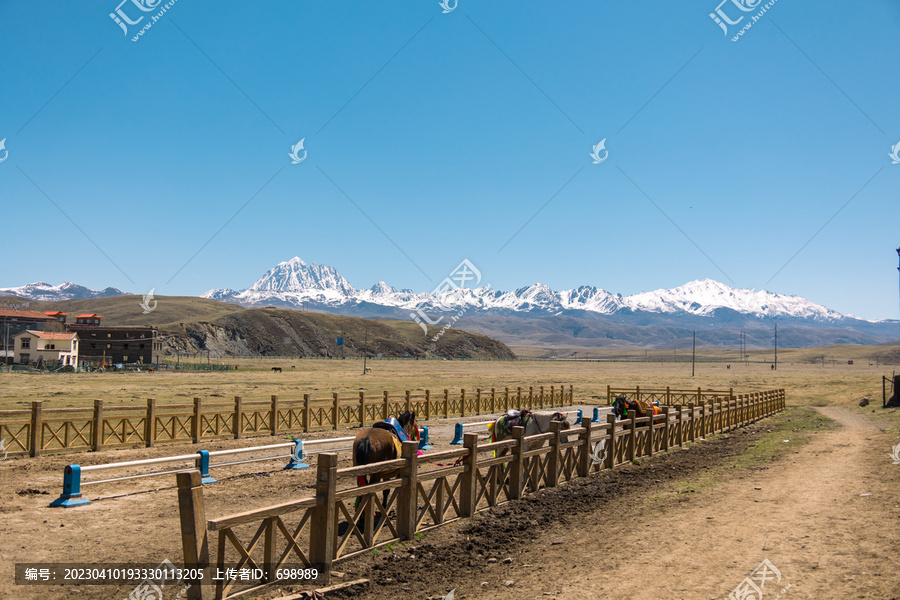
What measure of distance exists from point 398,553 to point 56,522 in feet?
20.0

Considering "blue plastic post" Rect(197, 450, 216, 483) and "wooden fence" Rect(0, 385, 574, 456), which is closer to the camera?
"blue plastic post" Rect(197, 450, 216, 483)

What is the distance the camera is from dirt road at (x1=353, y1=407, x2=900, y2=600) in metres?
7.07

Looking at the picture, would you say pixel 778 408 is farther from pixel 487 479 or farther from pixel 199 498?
pixel 199 498

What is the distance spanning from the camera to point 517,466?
1125 centimetres

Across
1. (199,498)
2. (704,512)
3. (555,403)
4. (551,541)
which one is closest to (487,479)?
(551,541)

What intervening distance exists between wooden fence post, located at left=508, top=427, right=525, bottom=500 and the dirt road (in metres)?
0.49

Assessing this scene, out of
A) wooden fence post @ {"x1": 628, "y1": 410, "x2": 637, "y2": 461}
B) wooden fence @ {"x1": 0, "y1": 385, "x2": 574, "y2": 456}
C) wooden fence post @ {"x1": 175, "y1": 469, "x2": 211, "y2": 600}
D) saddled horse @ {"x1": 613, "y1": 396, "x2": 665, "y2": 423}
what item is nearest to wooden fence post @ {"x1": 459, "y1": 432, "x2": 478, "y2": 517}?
wooden fence post @ {"x1": 175, "y1": 469, "x2": 211, "y2": 600}

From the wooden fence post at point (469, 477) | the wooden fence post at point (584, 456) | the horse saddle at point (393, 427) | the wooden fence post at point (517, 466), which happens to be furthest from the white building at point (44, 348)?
the wooden fence post at point (469, 477)

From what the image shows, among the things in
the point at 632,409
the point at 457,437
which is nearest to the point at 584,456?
the point at 632,409

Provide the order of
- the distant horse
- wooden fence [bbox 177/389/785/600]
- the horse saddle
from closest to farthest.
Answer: wooden fence [bbox 177/389/785/600], the distant horse, the horse saddle

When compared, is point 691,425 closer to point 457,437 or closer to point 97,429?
point 457,437

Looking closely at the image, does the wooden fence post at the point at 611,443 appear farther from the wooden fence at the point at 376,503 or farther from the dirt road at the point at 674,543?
the dirt road at the point at 674,543

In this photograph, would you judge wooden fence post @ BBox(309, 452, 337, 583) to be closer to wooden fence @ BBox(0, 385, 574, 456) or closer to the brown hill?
wooden fence @ BBox(0, 385, 574, 456)

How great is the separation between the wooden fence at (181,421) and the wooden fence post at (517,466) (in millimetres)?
11806
